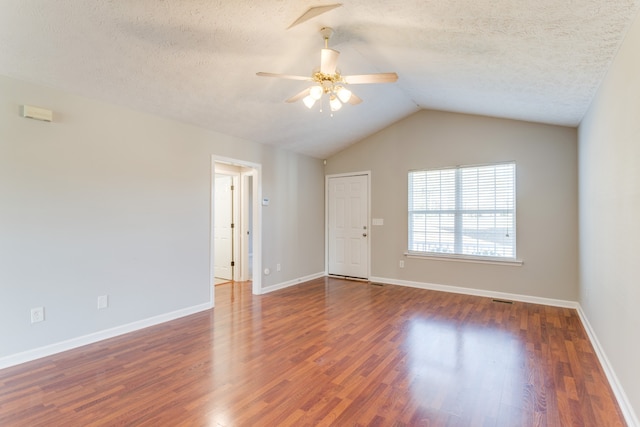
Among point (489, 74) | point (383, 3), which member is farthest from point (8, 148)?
point (489, 74)

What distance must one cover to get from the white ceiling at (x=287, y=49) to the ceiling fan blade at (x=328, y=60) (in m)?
0.33

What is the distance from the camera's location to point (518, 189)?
477cm

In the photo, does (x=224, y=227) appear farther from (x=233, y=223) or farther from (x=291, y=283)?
(x=291, y=283)

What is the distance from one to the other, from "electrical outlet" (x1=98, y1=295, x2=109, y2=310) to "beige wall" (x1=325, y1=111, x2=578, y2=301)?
169 inches

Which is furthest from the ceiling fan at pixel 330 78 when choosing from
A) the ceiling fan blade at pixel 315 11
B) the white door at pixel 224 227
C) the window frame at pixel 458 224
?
the white door at pixel 224 227

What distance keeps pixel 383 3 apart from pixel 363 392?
9.32 ft

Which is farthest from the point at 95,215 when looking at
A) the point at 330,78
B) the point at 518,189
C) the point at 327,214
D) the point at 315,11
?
the point at 518,189

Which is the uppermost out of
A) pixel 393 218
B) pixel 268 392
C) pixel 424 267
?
pixel 393 218

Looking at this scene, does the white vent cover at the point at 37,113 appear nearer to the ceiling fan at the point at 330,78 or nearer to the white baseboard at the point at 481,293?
the ceiling fan at the point at 330,78

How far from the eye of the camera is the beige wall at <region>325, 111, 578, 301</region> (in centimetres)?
449

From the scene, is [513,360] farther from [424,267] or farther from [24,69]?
[24,69]

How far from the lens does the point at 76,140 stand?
3.18m

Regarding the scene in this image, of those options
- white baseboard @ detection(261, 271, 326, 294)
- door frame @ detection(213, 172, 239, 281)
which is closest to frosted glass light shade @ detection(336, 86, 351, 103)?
white baseboard @ detection(261, 271, 326, 294)

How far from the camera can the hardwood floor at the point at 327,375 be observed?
2092mm
